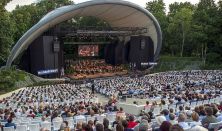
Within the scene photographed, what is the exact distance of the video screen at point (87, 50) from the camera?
165ft

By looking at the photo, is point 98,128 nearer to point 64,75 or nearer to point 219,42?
point 64,75

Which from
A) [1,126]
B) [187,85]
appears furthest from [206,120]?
[187,85]

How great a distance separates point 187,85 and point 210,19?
2855 centimetres

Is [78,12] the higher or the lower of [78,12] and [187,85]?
the higher

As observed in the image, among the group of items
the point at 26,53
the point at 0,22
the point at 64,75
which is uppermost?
the point at 0,22

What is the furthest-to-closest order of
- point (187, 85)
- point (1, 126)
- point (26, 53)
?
point (26, 53)
point (187, 85)
point (1, 126)

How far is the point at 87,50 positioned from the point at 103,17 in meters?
6.66

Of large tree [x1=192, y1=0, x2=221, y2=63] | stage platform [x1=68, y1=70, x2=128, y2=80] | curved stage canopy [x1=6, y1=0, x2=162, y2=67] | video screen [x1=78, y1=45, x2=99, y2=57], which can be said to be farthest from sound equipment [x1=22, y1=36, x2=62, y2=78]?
large tree [x1=192, y1=0, x2=221, y2=63]

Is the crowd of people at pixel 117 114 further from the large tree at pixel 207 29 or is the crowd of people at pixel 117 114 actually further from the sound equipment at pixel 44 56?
the large tree at pixel 207 29

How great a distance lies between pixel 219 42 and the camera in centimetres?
5247

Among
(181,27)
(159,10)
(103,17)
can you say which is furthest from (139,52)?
(159,10)

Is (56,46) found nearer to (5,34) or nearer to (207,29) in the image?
(5,34)

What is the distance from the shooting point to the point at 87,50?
167 feet

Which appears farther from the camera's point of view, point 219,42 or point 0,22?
point 219,42
